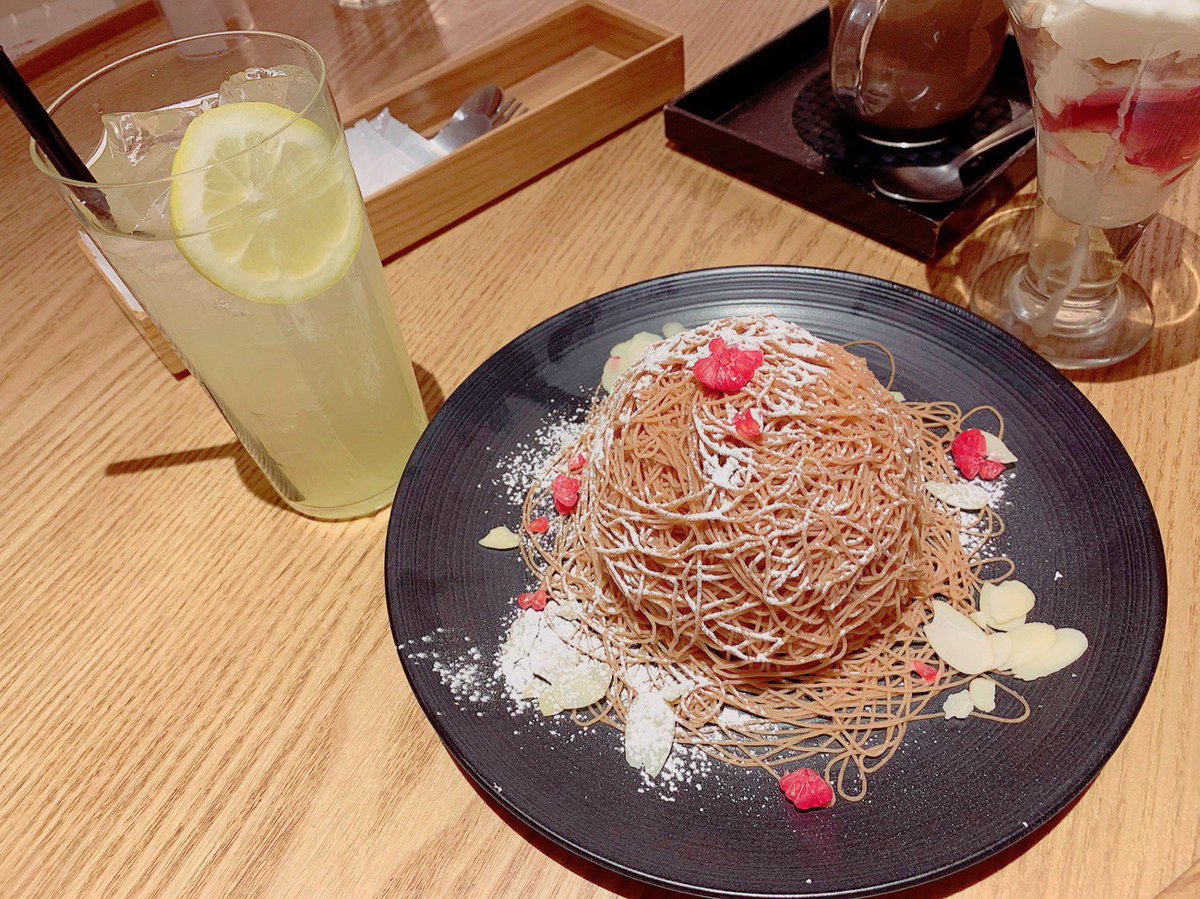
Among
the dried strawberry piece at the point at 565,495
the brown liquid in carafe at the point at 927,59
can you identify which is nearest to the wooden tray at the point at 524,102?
the brown liquid in carafe at the point at 927,59

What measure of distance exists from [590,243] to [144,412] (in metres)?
0.60

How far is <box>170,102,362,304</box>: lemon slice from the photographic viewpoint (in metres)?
0.66

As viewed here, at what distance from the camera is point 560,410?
906 mm

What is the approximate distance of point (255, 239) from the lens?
0.69m

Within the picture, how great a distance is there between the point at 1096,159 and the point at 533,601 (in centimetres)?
68

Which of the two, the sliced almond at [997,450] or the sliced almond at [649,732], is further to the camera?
the sliced almond at [997,450]

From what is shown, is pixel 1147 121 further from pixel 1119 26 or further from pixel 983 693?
pixel 983 693

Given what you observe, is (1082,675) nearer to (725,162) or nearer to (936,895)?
(936,895)

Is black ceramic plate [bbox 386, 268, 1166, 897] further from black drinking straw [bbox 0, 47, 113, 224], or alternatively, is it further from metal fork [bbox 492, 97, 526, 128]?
metal fork [bbox 492, 97, 526, 128]

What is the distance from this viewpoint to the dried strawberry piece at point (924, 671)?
688 millimetres

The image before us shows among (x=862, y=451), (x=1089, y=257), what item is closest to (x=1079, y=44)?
(x=1089, y=257)

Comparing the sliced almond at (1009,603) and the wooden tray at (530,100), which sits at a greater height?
the wooden tray at (530,100)

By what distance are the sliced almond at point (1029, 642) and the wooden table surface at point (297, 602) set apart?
101 millimetres

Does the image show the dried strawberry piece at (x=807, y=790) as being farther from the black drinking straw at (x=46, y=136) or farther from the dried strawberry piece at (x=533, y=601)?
the black drinking straw at (x=46, y=136)
